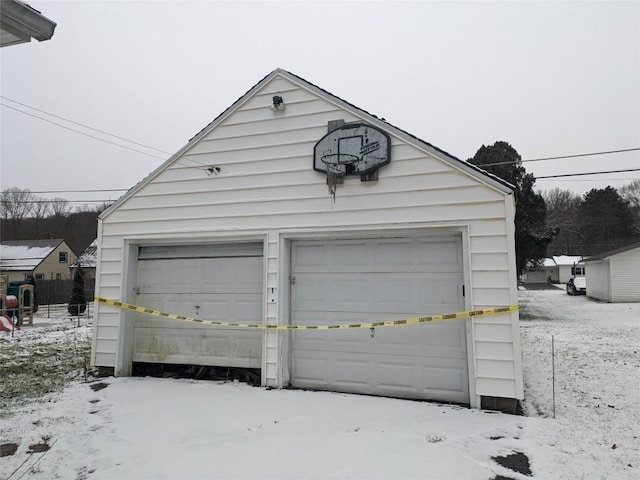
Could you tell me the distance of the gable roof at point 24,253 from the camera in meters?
32.5

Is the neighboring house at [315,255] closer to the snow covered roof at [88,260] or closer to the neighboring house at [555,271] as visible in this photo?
the snow covered roof at [88,260]

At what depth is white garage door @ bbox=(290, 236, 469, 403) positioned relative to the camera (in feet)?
17.8

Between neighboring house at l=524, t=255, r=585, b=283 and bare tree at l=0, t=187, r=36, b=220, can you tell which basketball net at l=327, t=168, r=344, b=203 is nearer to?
bare tree at l=0, t=187, r=36, b=220

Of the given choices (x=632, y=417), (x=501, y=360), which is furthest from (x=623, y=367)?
(x=501, y=360)

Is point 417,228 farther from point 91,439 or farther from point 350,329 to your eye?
point 91,439

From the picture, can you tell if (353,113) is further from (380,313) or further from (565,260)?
(565,260)

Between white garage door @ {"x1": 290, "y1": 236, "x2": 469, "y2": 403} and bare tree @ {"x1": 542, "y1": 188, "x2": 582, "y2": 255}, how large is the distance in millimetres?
50238

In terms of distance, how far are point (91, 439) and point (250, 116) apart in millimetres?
5022

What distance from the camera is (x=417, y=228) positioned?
18.3 feet

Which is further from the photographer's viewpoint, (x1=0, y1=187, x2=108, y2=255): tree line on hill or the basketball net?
(x1=0, y1=187, x2=108, y2=255): tree line on hill

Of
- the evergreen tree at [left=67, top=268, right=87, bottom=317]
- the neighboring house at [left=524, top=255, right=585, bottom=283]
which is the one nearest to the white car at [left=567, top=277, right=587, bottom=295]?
the neighboring house at [left=524, top=255, right=585, bottom=283]

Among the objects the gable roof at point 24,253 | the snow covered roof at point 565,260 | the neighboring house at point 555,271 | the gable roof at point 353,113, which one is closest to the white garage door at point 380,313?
the gable roof at point 353,113

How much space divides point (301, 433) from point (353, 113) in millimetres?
4449

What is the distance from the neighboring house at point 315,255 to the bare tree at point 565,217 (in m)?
50.3
